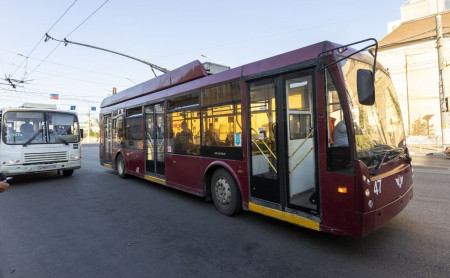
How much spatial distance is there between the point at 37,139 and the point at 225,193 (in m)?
7.51

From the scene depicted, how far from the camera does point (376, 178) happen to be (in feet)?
10.7

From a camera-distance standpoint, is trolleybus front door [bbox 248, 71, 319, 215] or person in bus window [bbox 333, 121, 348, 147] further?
trolleybus front door [bbox 248, 71, 319, 215]

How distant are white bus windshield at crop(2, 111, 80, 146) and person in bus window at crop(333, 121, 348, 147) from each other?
9.45 m

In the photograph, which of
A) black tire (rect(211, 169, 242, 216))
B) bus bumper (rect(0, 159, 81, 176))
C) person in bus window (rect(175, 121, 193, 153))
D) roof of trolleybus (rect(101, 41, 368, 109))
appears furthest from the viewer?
bus bumper (rect(0, 159, 81, 176))

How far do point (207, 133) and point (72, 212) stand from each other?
3.33 metres

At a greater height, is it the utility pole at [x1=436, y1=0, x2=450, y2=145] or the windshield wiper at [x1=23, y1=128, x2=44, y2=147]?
the utility pole at [x1=436, y1=0, x2=450, y2=145]

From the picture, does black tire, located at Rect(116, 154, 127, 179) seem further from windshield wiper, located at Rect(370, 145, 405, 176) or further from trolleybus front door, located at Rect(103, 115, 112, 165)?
windshield wiper, located at Rect(370, 145, 405, 176)

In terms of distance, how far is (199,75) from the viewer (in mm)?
5988

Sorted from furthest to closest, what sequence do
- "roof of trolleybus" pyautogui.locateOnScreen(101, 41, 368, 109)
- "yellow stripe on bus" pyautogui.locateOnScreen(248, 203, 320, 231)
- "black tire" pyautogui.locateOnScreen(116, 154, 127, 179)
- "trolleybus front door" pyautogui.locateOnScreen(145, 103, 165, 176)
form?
"black tire" pyautogui.locateOnScreen(116, 154, 127, 179) → "trolleybus front door" pyautogui.locateOnScreen(145, 103, 165, 176) → "roof of trolleybus" pyautogui.locateOnScreen(101, 41, 368, 109) → "yellow stripe on bus" pyautogui.locateOnScreen(248, 203, 320, 231)

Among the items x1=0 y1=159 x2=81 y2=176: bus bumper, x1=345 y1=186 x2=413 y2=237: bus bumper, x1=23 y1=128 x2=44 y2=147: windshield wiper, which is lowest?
x1=345 y1=186 x2=413 y2=237: bus bumper

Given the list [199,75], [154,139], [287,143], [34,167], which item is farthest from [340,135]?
[34,167]

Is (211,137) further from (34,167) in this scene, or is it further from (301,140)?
(34,167)

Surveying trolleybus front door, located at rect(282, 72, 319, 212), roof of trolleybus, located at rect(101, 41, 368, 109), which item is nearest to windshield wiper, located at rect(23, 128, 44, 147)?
roof of trolleybus, located at rect(101, 41, 368, 109)

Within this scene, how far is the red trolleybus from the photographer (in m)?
3.23
